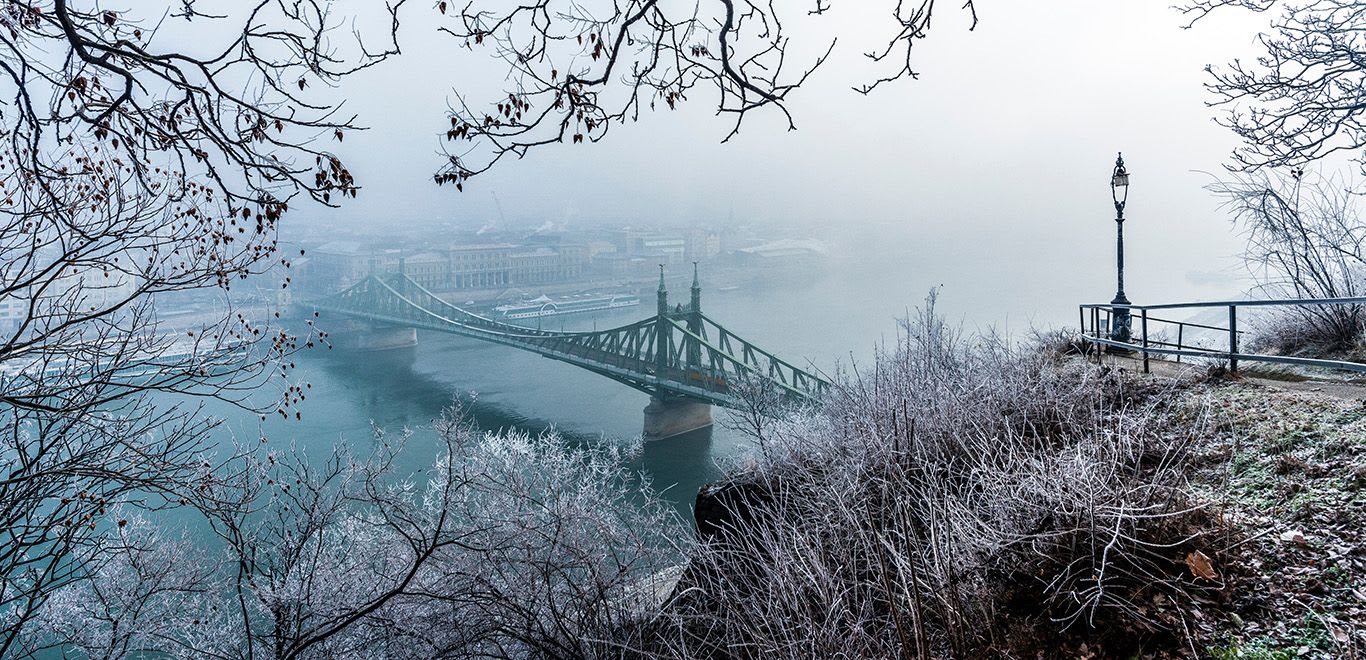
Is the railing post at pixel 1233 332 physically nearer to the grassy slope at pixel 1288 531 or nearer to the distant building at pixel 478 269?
the grassy slope at pixel 1288 531

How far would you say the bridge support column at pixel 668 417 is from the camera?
102 feet

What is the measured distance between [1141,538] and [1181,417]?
2.27 metres

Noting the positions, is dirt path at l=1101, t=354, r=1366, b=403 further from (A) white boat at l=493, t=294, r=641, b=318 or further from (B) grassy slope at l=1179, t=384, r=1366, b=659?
(A) white boat at l=493, t=294, r=641, b=318

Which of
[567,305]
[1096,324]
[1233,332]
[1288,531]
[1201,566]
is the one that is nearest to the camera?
[1201,566]

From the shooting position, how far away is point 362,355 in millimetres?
44719

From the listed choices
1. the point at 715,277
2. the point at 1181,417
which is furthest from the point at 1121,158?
the point at 715,277

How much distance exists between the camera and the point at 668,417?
31.5 m

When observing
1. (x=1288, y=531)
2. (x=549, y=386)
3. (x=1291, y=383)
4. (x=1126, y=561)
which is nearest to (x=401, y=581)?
(x=1126, y=561)

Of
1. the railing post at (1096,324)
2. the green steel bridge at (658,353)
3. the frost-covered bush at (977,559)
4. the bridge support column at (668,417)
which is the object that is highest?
the railing post at (1096,324)

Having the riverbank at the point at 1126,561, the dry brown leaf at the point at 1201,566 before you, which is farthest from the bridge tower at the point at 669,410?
the dry brown leaf at the point at 1201,566

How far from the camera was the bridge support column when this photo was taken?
31172mm

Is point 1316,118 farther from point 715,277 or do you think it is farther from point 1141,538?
point 715,277

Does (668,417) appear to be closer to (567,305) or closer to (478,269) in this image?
(567,305)

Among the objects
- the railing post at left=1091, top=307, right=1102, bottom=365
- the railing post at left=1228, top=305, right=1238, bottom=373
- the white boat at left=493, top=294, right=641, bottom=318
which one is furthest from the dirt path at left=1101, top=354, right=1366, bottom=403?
the white boat at left=493, top=294, right=641, bottom=318
